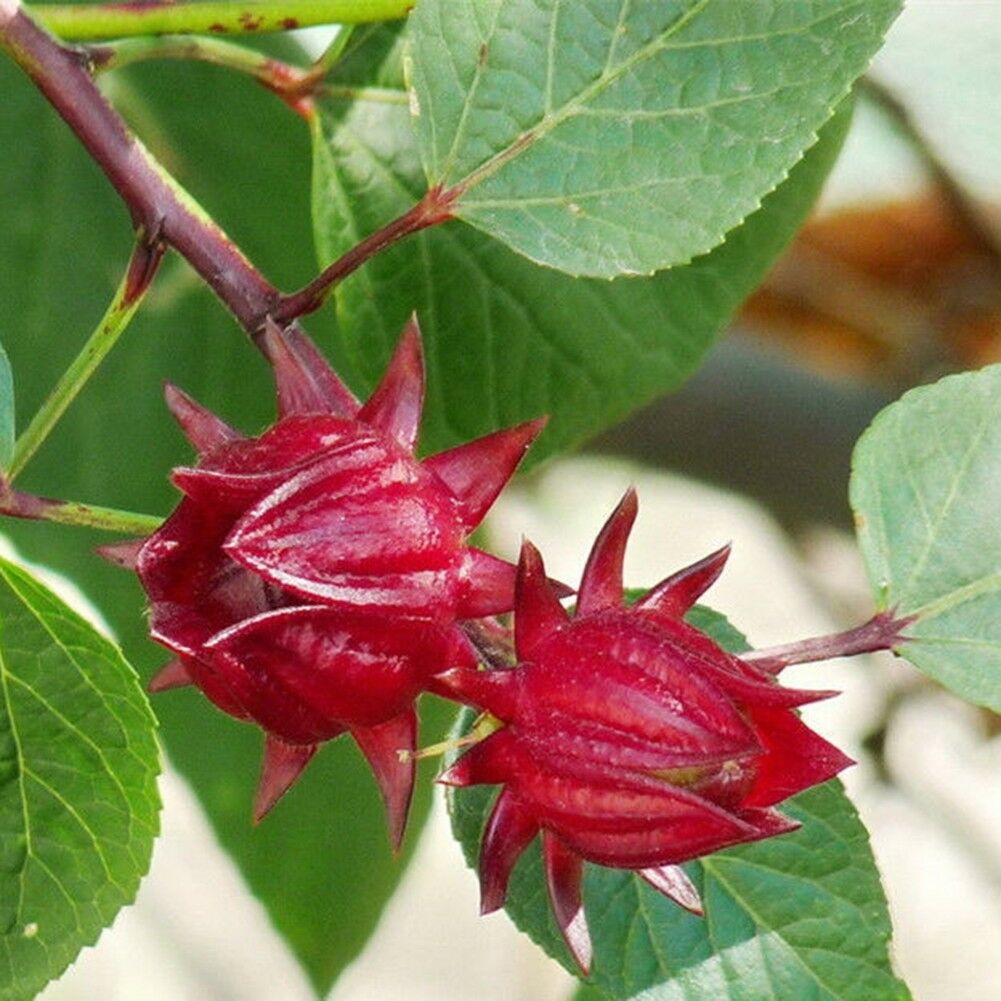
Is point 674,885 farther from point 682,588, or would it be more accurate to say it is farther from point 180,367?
point 180,367

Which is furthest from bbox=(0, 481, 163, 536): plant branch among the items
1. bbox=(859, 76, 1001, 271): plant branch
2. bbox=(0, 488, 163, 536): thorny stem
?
bbox=(859, 76, 1001, 271): plant branch

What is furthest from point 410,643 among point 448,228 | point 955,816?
point 955,816

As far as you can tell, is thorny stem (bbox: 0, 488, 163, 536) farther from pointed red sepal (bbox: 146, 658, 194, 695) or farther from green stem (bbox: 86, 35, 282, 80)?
green stem (bbox: 86, 35, 282, 80)

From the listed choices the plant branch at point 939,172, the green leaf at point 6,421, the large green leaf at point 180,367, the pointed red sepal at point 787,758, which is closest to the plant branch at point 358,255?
the green leaf at point 6,421

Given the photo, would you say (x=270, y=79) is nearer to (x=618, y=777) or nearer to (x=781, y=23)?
(x=781, y=23)

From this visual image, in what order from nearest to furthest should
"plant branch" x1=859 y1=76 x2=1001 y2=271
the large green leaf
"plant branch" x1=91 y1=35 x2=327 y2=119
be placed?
"plant branch" x1=91 y1=35 x2=327 y2=119
the large green leaf
"plant branch" x1=859 y1=76 x2=1001 y2=271

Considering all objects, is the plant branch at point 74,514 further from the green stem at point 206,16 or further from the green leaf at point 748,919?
the green stem at point 206,16

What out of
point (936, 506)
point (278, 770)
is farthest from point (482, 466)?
point (936, 506)

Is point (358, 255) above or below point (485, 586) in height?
above
